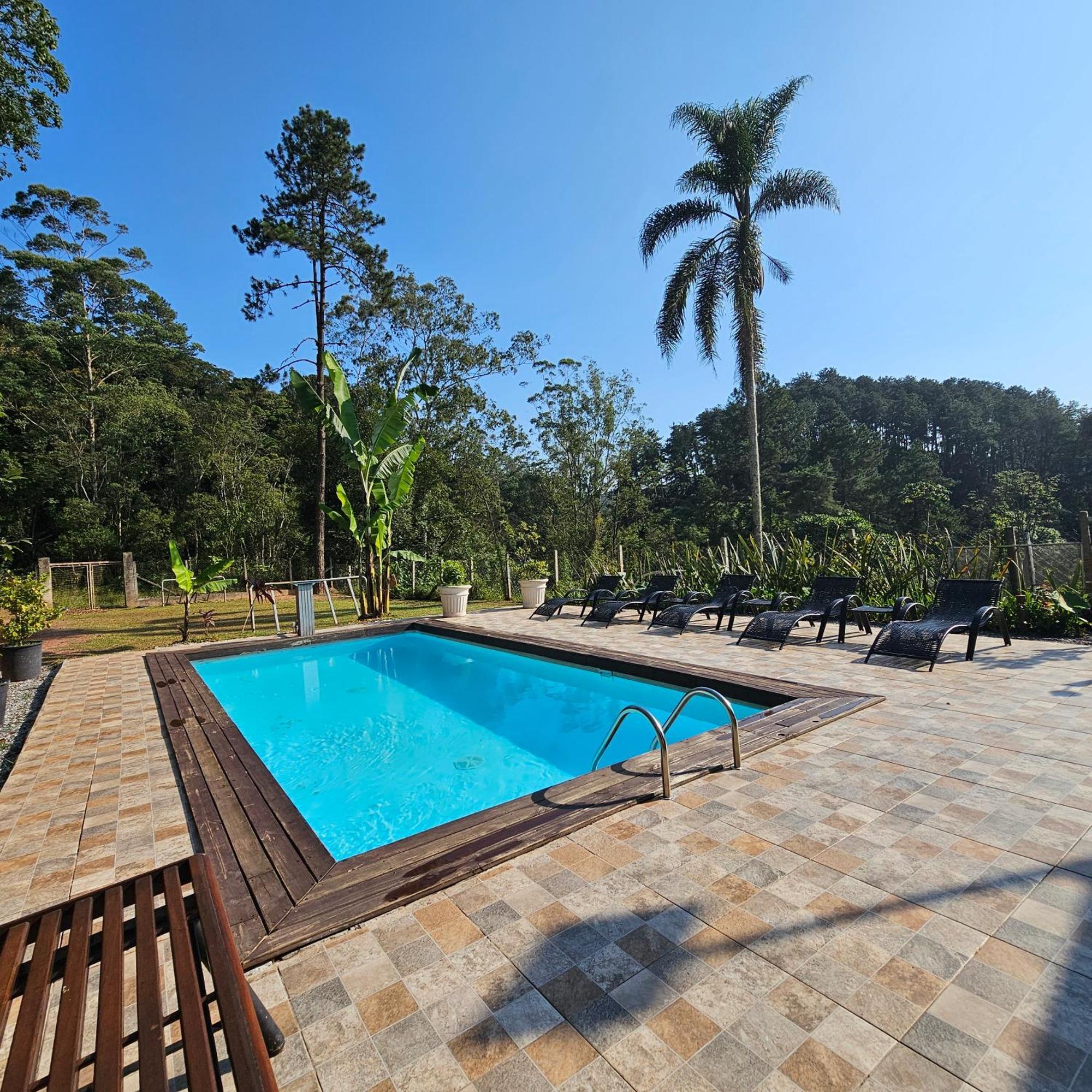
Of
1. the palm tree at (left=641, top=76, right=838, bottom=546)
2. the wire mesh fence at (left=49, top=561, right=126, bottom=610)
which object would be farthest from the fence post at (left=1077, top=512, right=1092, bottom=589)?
the wire mesh fence at (left=49, top=561, right=126, bottom=610)

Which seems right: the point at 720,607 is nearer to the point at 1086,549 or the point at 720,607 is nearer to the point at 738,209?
the point at 1086,549

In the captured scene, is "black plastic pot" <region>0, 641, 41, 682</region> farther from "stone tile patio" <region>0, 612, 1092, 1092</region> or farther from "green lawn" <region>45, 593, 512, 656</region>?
"stone tile patio" <region>0, 612, 1092, 1092</region>

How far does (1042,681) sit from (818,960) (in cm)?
504

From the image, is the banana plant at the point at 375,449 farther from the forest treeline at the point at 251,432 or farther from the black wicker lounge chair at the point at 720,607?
the black wicker lounge chair at the point at 720,607

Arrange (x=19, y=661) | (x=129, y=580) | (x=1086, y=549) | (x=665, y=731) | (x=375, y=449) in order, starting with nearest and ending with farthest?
(x=665, y=731) → (x=19, y=661) → (x=1086, y=549) → (x=375, y=449) → (x=129, y=580)

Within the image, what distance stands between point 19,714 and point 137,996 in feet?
21.9

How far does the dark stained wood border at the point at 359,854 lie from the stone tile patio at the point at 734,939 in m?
0.10

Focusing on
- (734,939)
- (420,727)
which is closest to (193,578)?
(420,727)

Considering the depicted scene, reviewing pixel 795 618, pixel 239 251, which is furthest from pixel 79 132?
pixel 795 618

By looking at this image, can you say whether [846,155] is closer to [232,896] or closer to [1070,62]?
[1070,62]

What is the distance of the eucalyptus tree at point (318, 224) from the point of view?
13.7 metres

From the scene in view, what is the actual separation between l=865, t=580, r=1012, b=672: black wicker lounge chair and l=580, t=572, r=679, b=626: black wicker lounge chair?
419 cm

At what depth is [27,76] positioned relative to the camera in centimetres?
856

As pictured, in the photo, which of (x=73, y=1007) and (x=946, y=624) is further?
(x=946, y=624)
